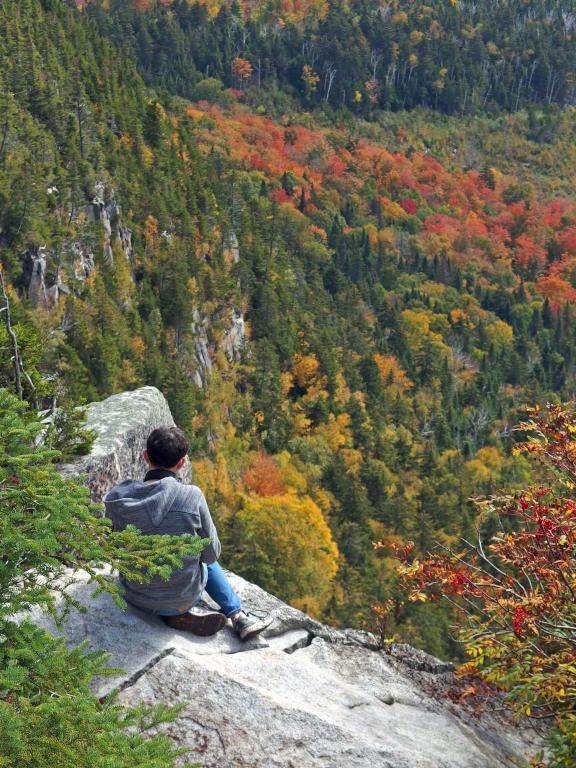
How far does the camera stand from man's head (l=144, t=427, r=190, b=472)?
817 centimetres

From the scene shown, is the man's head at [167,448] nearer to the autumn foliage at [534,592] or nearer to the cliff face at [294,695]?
the cliff face at [294,695]

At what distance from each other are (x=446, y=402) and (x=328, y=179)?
7648 centimetres

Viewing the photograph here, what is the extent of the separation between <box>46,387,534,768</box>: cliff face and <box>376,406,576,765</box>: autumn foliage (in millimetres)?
735

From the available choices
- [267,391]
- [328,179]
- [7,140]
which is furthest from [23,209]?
[328,179]

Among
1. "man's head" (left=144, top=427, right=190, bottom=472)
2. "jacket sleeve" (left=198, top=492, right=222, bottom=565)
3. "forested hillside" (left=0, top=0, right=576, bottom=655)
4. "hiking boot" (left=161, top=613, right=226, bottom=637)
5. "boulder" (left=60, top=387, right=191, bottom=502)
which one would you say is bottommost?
"forested hillside" (left=0, top=0, right=576, bottom=655)

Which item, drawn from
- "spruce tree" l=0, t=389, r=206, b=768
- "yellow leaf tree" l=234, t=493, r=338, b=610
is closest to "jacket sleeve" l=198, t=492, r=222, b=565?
"spruce tree" l=0, t=389, r=206, b=768

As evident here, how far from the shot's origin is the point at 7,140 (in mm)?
56312

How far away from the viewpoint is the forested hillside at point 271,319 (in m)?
54.4

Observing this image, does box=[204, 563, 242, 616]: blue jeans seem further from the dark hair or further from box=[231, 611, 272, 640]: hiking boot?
the dark hair

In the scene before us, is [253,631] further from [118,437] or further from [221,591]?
[118,437]

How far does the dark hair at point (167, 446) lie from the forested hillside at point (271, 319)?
218cm

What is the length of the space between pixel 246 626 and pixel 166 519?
1692mm

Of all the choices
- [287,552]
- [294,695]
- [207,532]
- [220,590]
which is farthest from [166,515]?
[287,552]

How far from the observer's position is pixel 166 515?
8.15 meters
